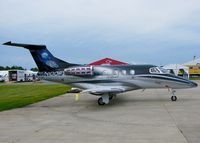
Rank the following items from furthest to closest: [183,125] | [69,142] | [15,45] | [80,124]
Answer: [15,45], [80,124], [183,125], [69,142]

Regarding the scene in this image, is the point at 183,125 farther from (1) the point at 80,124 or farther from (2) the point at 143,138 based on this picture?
(1) the point at 80,124

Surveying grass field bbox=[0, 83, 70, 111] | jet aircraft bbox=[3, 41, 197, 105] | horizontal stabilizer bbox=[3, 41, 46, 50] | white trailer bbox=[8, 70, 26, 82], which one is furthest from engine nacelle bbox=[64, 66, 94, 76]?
white trailer bbox=[8, 70, 26, 82]

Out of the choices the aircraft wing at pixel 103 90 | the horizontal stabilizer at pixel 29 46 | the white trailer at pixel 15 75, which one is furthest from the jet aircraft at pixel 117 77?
the white trailer at pixel 15 75

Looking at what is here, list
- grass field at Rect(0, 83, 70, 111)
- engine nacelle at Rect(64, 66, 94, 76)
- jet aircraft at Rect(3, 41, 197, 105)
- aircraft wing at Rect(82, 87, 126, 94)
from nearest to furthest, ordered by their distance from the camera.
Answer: aircraft wing at Rect(82, 87, 126, 94)
jet aircraft at Rect(3, 41, 197, 105)
engine nacelle at Rect(64, 66, 94, 76)
grass field at Rect(0, 83, 70, 111)

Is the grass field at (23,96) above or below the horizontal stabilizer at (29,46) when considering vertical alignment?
below

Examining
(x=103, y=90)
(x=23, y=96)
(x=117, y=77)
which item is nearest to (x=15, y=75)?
(x=23, y=96)

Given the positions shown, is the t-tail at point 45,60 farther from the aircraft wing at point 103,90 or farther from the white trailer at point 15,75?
the white trailer at point 15,75

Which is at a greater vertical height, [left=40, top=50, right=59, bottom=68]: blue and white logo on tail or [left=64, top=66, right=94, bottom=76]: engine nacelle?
[left=40, top=50, right=59, bottom=68]: blue and white logo on tail

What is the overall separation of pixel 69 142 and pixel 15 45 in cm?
1223

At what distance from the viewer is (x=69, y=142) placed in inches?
374

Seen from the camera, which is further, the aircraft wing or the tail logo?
the tail logo

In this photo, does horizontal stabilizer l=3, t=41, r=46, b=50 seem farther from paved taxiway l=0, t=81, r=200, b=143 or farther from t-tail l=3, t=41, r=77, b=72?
paved taxiway l=0, t=81, r=200, b=143

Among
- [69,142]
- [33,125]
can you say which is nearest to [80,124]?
[33,125]

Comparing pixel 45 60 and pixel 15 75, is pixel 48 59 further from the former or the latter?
pixel 15 75
